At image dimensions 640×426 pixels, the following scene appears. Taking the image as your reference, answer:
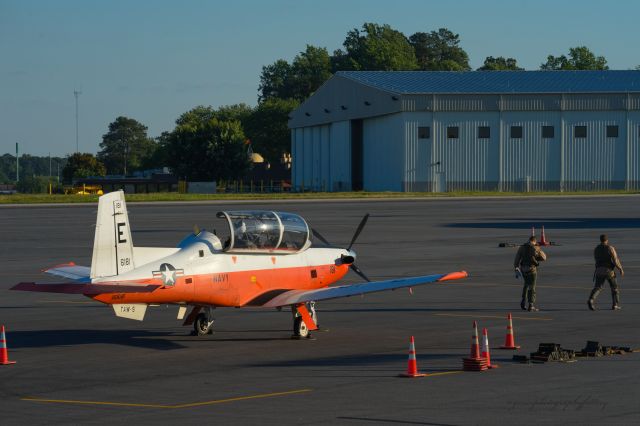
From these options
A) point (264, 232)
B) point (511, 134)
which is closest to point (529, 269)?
point (264, 232)

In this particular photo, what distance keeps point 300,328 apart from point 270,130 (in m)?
171

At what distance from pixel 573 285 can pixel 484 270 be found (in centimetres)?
551

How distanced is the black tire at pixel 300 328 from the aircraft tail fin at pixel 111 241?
3.69 m

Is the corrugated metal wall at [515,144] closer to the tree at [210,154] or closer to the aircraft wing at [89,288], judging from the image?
the tree at [210,154]

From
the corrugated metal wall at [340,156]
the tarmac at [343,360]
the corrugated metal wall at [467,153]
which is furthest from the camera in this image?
the corrugated metal wall at [340,156]

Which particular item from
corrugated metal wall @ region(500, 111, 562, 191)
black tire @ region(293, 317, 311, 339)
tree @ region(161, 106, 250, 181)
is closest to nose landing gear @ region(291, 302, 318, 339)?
black tire @ region(293, 317, 311, 339)

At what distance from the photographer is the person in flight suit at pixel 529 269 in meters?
25.9

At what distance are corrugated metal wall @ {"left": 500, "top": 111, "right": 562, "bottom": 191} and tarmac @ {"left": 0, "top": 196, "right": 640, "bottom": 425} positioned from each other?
71.5 meters

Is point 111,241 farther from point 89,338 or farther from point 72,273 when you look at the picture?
point 89,338

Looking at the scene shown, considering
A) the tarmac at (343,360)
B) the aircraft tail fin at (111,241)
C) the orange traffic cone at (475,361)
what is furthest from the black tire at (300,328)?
the orange traffic cone at (475,361)

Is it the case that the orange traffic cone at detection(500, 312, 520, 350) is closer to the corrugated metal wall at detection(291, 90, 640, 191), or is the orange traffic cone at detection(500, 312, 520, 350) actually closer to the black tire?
the black tire

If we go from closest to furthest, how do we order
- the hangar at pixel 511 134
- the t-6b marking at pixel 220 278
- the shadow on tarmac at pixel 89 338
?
the t-6b marking at pixel 220 278 < the shadow on tarmac at pixel 89 338 < the hangar at pixel 511 134

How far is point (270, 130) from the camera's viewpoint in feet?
628

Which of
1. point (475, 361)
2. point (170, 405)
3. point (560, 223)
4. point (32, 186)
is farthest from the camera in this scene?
point (32, 186)
